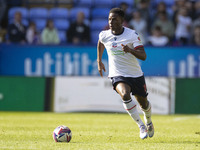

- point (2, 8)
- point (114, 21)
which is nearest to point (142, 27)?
point (2, 8)

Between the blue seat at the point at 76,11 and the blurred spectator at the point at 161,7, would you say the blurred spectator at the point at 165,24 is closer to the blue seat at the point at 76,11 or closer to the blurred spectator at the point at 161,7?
the blurred spectator at the point at 161,7

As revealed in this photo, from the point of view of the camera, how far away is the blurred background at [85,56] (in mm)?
15250

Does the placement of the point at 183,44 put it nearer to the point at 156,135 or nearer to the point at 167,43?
the point at 167,43

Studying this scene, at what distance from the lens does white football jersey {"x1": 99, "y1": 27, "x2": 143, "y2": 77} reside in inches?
324

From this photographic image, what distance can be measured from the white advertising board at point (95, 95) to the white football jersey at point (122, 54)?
6767mm

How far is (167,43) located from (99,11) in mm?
3629

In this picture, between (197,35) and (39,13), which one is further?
(39,13)

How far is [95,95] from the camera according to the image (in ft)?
50.3

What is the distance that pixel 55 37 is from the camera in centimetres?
1791

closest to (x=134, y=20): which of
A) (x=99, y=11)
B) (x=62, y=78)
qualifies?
(x=99, y=11)

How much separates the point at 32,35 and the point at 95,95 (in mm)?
4294

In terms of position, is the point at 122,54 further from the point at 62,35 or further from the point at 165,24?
the point at 62,35

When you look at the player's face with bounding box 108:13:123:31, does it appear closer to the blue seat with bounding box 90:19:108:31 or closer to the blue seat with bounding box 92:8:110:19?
the blue seat with bounding box 90:19:108:31

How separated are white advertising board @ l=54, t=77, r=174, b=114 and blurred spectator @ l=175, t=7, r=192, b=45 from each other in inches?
118
